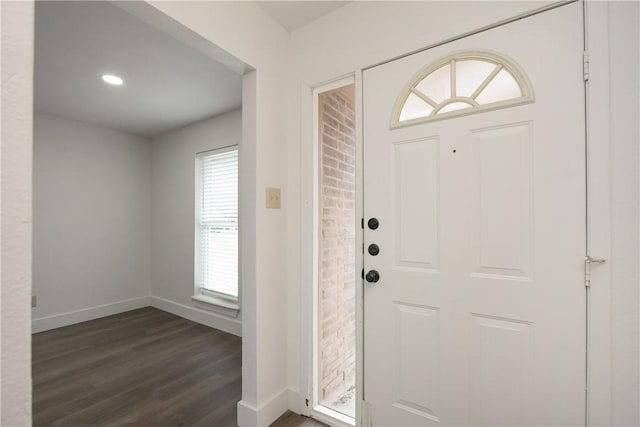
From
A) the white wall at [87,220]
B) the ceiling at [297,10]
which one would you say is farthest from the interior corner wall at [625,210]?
the white wall at [87,220]

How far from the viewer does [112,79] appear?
2.63 metres

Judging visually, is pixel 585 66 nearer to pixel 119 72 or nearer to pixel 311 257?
pixel 311 257

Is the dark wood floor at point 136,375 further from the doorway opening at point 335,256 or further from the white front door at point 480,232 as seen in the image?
the white front door at point 480,232

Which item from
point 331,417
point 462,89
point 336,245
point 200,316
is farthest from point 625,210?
point 200,316

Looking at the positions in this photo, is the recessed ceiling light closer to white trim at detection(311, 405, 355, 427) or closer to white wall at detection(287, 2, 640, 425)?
white wall at detection(287, 2, 640, 425)

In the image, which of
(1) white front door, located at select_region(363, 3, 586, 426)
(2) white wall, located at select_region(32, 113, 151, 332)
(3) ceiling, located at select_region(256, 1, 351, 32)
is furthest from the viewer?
(2) white wall, located at select_region(32, 113, 151, 332)

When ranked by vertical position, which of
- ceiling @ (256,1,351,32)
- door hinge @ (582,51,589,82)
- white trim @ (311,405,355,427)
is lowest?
white trim @ (311,405,355,427)

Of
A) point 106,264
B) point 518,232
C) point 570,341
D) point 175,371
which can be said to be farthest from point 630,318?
point 106,264

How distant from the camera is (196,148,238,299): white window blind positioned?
11.5 ft

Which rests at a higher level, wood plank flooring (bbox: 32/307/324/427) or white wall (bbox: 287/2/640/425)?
white wall (bbox: 287/2/640/425)

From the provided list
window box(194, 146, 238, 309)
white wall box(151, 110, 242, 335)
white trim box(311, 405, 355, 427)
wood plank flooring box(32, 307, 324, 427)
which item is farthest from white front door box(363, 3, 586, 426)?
white wall box(151, 110, 242, 335)

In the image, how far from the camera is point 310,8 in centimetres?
180

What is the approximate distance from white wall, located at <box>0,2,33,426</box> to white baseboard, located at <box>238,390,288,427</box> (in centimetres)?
164

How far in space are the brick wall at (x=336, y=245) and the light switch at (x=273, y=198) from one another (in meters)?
0.30
